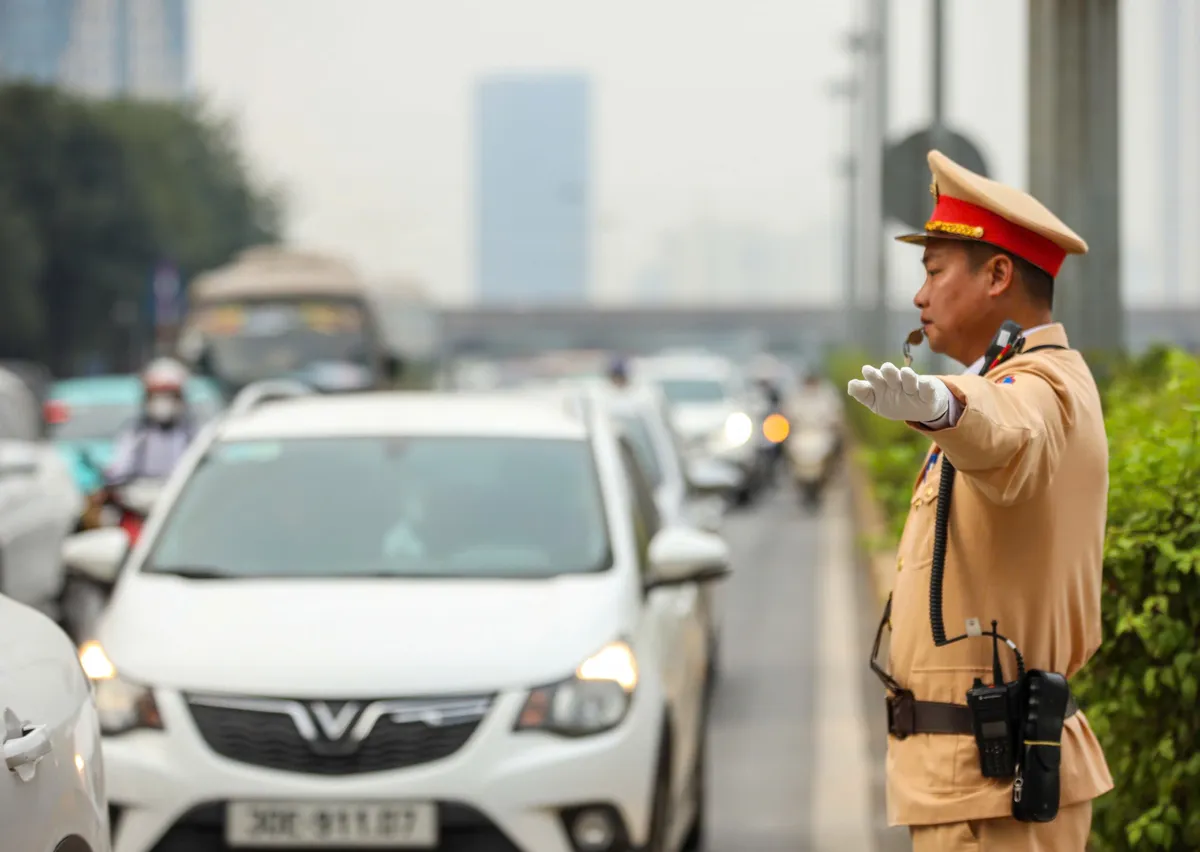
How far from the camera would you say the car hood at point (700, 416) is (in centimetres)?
3023

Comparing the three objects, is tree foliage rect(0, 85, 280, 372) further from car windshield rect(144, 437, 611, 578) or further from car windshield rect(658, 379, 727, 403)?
car windshield rect(144, 437, 611, 578)

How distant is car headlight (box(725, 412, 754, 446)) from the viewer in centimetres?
2911

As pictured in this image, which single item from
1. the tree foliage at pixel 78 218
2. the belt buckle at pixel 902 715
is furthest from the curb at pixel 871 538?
the tree foliage at pixel 78 218

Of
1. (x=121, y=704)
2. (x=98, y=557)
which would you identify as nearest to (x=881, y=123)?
(x=98, y=557)

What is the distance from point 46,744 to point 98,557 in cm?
348

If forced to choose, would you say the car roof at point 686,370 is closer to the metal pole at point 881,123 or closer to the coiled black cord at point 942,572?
the metal pole at point 881,123

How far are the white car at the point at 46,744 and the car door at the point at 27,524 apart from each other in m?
7.25

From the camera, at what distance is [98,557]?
6.95 metres

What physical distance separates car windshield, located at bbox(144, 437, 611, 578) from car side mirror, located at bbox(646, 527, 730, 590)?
17 cm

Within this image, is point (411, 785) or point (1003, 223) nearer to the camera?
point (1003, 223)

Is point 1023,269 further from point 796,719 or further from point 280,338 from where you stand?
point 280,338

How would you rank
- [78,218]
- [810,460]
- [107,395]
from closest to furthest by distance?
[107,395], [810,460], [78,218]

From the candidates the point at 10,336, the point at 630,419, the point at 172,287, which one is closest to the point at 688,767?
the point at 630,419

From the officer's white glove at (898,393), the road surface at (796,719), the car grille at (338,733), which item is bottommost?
the road surface at (796,719)
